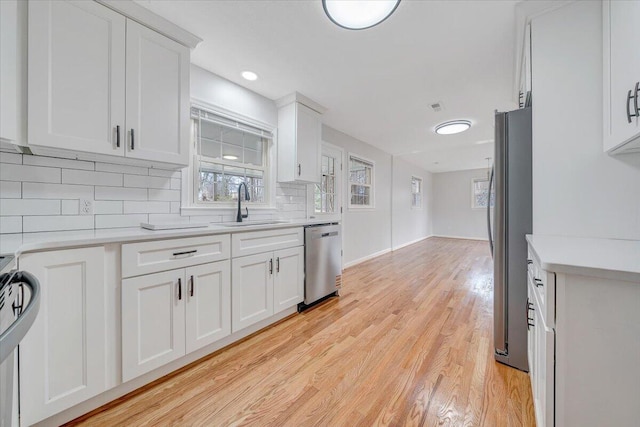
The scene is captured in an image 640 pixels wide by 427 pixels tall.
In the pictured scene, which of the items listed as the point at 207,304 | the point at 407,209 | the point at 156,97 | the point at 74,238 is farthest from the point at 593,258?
the point at 407,209

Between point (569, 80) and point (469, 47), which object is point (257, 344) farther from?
point (469, 47)

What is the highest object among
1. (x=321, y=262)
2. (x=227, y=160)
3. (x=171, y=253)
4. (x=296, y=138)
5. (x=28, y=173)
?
(x=296, y=138)

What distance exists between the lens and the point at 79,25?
4.63 feet

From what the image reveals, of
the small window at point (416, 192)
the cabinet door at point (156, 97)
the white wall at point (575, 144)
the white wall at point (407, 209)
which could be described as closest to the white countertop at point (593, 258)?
the white wall at point (575, 144)

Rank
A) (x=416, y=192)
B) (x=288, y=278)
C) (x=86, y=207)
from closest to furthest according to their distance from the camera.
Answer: (x=86, y=207)
(x=288, y=278)
(x=416, y=192)

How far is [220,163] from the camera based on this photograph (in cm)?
250

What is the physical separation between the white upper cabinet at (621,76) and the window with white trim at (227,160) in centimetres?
276

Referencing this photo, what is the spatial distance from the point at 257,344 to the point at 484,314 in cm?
229

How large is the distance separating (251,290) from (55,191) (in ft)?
4.78

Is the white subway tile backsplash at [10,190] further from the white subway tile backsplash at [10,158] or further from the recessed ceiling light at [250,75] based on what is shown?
the recessed ceiling light at [250,75]

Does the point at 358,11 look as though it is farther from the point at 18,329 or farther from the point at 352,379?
the point at 352,379

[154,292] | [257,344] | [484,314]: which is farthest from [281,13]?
[484,314]

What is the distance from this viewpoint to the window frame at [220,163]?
87.4 inches

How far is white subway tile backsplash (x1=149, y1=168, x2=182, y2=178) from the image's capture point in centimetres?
196
